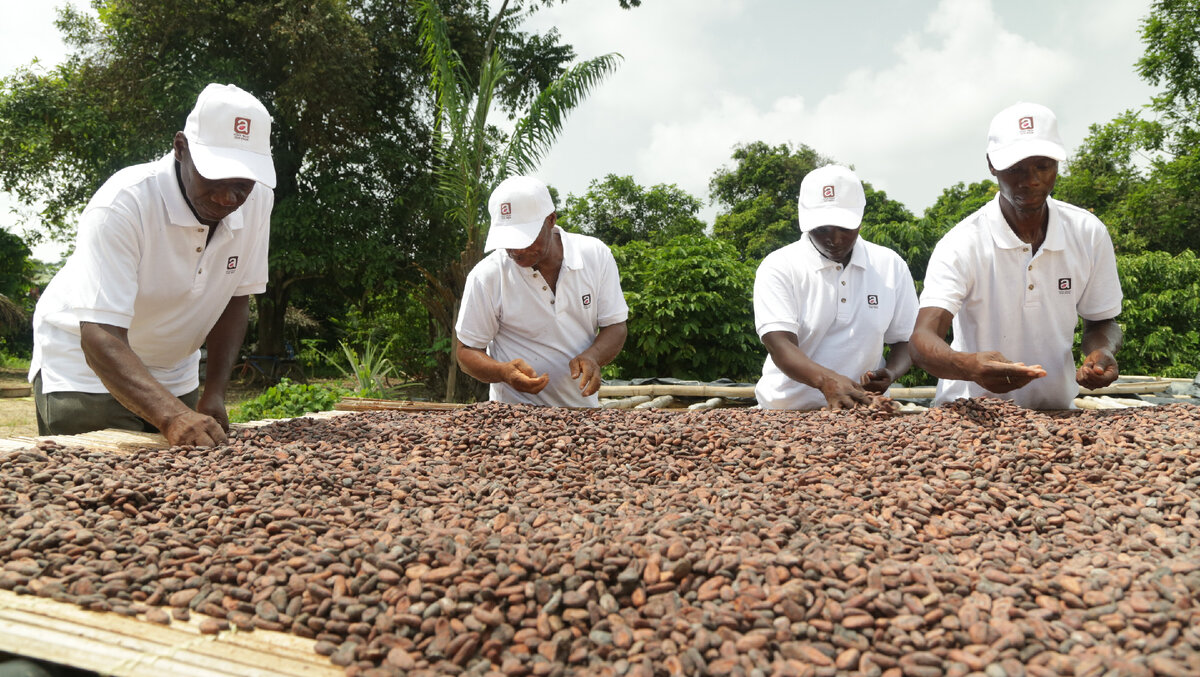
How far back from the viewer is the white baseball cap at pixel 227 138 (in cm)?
239

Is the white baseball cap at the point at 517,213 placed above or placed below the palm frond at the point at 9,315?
above

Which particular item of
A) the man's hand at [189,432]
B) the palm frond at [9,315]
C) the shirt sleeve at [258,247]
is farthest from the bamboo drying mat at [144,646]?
the palm frond at [9,315]

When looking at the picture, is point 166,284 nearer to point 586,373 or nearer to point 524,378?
point 524,378

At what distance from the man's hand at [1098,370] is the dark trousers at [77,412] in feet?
11.2

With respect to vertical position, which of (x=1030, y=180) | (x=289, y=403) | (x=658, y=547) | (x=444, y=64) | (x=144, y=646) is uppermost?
(x=444, y=64)

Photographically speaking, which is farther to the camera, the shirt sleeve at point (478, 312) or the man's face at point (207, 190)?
the shirt sleeve at point (478, 312)

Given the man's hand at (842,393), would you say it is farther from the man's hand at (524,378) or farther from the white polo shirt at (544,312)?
the man's hand at (524,378)

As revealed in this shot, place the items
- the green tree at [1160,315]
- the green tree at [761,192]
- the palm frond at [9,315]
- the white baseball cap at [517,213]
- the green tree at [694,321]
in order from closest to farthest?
1. the white baseball cap at [517,213]
2. the green tree at [694,321]
3. the green tree at [1160,315]
4. the palm frond at [9,315]
5. the green tree at [761,192]

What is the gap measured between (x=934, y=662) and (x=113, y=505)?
176 cm

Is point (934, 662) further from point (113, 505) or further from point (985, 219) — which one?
point (985, 219)

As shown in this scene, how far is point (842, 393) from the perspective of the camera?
292cm

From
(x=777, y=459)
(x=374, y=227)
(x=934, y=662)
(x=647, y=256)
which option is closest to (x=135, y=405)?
(x=777, y=459)

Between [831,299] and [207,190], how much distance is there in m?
2.36

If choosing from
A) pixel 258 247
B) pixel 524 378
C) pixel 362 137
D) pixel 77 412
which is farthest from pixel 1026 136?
pixel 362 137
